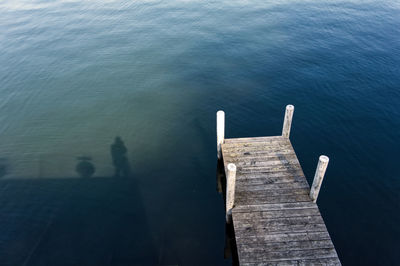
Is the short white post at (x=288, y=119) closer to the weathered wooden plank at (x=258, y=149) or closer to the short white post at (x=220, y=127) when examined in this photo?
the weathered wooden plank at (x=258, y=149)

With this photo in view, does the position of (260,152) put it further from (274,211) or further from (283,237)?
(283,237)

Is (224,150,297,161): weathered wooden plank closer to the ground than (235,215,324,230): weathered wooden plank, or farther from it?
farther from it

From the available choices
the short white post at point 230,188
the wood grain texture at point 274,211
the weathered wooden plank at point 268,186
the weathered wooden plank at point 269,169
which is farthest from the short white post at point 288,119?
the short white post at point 230,188

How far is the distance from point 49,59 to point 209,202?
24978 mm

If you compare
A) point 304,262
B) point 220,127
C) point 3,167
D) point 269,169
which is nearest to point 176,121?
point 220,127

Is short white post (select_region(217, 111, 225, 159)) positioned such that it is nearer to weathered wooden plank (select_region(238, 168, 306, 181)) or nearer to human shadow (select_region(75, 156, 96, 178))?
weathered wooden plank (select_region(238, 168, 306, 181))

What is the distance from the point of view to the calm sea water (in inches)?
562

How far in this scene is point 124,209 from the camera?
15602mm

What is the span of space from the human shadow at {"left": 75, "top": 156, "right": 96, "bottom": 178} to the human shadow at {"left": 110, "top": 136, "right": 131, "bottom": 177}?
150 centimetres

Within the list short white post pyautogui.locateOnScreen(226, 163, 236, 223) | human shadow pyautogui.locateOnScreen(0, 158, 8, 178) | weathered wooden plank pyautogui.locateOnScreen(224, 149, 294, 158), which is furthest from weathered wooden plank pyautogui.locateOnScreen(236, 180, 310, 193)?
human shadow pyautogui.locateOnScreen(0, 158, 8, 178)

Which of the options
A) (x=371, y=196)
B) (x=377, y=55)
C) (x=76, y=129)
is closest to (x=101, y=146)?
(x=76, y=129)

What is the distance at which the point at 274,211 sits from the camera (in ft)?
41.0

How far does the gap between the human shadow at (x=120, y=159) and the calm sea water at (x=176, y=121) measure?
0.26 m

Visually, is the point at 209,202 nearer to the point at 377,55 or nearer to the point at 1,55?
the point at 377,55
